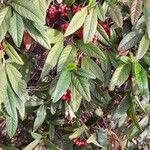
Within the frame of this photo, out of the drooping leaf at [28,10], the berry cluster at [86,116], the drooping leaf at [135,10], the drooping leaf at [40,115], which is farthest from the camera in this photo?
the berry cluster at [86,116]

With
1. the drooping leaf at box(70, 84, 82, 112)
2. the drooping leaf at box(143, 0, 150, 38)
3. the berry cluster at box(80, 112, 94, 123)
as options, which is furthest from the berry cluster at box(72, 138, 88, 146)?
the drooping leaf at box(143, 0, 150, 38)

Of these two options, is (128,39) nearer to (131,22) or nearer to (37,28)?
(131,22)

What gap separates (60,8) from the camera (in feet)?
4.53

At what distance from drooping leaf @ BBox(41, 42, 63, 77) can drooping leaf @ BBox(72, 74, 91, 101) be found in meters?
0.07

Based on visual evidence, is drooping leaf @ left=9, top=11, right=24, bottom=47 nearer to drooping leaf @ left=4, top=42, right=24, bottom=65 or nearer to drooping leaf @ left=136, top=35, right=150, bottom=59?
drooping leaf @ left=4, top=42, right=24, bottom=65

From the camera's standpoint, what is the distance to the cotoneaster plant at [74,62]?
127cm

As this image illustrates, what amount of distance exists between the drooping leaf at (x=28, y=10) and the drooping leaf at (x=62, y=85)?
0.17m

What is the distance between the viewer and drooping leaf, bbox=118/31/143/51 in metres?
1.34

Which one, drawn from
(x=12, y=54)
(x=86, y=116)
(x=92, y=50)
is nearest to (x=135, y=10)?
(x=92, y=50)

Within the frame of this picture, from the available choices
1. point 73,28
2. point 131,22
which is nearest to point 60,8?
point 73,28

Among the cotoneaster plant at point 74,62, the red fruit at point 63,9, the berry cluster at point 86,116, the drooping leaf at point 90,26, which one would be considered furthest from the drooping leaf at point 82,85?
the berry cluster at point 86,116

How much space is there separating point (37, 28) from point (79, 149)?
640 millimetres

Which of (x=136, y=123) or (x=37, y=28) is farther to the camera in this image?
(x=136, y=123)

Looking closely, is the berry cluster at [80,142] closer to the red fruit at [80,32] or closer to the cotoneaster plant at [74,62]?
the cotoneaster plant at [74,62]
